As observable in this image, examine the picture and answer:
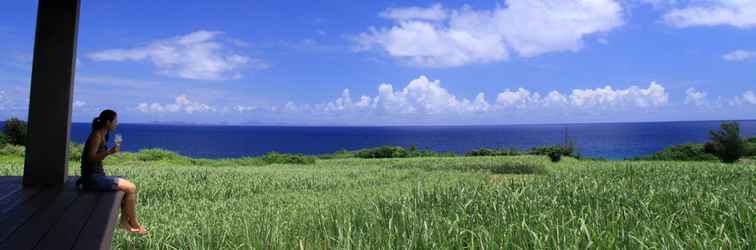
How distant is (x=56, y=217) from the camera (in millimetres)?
3971

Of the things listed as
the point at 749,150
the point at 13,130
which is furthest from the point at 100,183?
the point at 749,150

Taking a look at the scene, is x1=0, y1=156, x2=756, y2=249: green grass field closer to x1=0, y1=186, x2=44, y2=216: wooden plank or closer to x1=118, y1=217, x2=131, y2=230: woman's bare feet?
x1=118, y1=217, x2=131, y2=230: woman's bare feet

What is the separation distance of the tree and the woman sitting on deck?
107 ft

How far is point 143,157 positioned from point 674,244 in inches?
825

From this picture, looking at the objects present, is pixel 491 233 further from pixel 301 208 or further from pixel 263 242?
pixel 301 208

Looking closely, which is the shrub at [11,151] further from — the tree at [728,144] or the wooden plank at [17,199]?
the tree at [728,144]

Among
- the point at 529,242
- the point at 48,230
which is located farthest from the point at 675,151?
the point at 48,230

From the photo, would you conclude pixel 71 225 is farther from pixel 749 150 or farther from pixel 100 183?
pixel 749 150

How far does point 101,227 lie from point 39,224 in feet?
2.03

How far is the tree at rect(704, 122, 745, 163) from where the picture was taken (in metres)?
28.4

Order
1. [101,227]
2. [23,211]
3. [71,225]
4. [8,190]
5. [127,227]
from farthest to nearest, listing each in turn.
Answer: [8,190] → [127,227] → [23,211] → [71,225] → [101,227]

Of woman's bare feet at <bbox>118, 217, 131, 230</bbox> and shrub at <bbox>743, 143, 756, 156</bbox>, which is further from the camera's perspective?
shrub at <bbox>743, 143, 756, 156</bbox>

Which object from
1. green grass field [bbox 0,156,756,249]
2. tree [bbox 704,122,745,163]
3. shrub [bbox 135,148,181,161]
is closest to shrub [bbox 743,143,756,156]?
tree [bbox 704,122,745,163]

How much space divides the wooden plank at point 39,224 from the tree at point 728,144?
3306 centimetres
